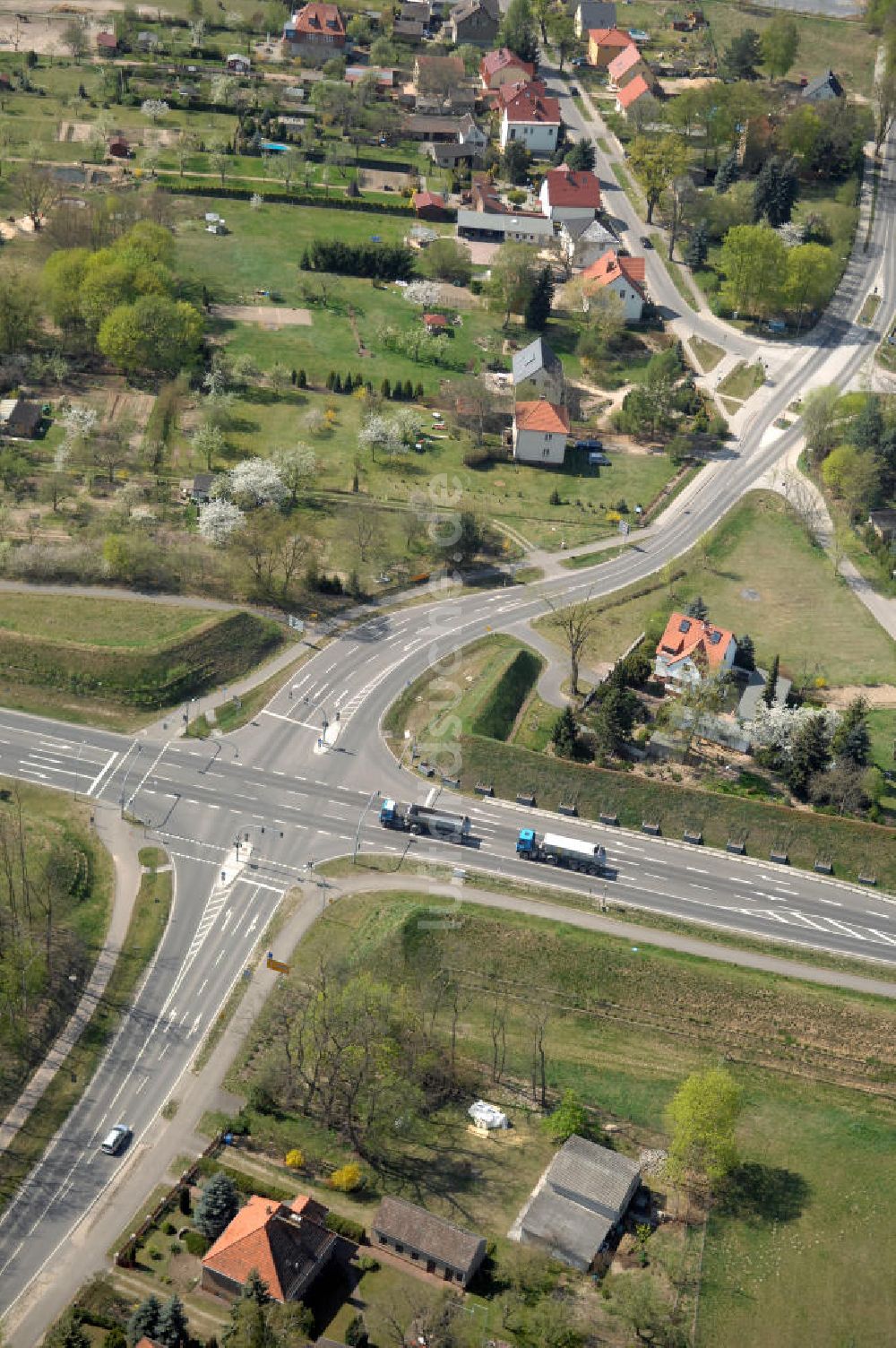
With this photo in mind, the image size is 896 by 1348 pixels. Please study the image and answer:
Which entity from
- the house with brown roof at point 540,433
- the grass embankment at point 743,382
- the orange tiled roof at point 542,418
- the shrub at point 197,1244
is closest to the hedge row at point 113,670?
the shrub at point 197,1244

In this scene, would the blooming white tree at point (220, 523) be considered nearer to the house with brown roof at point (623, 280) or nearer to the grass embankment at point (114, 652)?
the grass embankment at point (114, 652)

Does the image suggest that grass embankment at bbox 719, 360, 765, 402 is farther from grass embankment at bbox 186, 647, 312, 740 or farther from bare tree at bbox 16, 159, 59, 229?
bare tree at bbox 16, 159, 59, 229

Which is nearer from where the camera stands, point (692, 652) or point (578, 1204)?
point (578, 1204)

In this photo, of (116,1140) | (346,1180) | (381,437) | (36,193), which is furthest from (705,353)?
(116,1140)

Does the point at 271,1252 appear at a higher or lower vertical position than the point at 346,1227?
higher

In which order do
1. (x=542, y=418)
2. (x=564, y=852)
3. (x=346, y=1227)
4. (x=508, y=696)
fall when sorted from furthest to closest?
(x=542, y=418) → (x=508, y=696) → (x=564, y=852) → (x=346, y=1227)

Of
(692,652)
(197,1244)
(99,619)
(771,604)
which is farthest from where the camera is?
(771,604)

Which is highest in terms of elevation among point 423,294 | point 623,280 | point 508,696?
point 623,280

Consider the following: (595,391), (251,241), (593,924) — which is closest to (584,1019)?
(593,924)

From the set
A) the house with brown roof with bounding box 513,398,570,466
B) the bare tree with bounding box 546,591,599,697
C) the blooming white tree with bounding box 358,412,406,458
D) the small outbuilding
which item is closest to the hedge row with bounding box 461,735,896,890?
the bare tree with bounding box 546,591,599,697

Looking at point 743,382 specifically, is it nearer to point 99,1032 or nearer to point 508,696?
point 508,696
